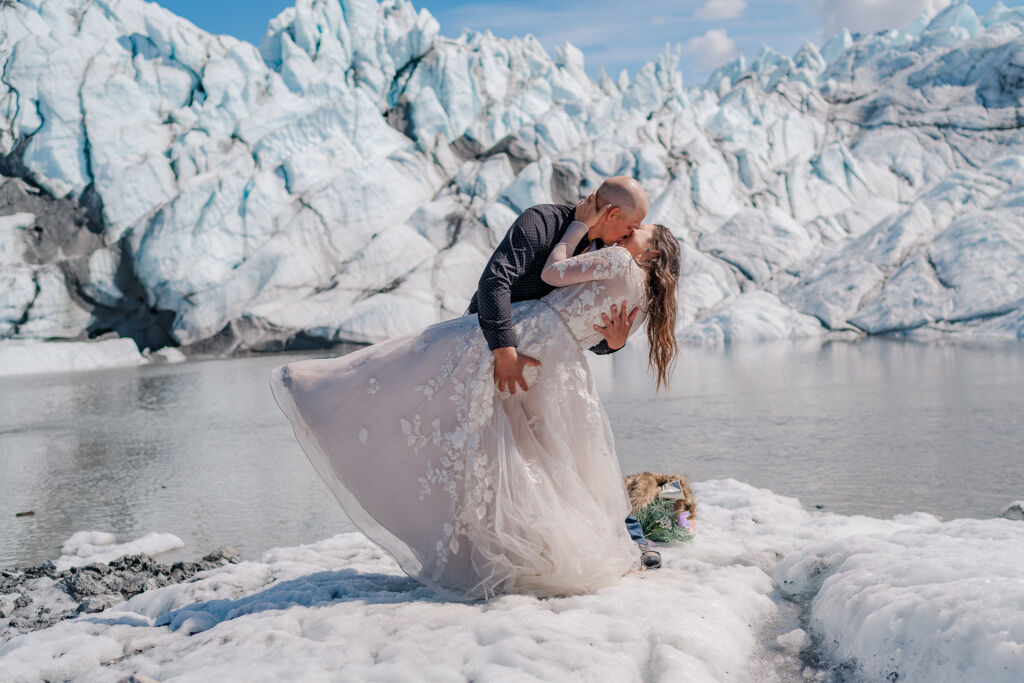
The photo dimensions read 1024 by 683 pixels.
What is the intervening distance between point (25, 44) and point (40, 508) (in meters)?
27.2

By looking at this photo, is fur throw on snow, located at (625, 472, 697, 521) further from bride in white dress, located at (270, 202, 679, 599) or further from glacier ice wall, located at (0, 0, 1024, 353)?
glacier ice wall, located at (0, 0, 1024, 353)

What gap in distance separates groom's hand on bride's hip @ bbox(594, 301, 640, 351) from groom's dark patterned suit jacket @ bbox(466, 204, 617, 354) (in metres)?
0.25

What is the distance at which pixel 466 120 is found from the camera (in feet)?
99.8

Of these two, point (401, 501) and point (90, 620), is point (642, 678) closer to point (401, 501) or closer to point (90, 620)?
point (401, 501)

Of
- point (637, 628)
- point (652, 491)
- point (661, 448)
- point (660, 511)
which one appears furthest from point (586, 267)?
point (661, 448)

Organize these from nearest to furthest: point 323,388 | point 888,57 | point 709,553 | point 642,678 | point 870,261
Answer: point 642,678
point 323,388
point 709,553
point 870,261
point 888,57

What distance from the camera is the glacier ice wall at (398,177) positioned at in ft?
71.5

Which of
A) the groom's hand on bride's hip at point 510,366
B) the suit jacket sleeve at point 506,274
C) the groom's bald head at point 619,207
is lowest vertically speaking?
the groom's hand on bride's hip at point 510,366

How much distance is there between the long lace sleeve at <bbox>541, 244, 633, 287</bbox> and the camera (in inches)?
107

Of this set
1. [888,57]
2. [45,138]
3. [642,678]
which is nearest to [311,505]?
[642,678]

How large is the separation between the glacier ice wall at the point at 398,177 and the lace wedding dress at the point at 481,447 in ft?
56.8

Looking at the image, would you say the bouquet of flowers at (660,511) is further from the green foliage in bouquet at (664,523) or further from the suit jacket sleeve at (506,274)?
the suit jacket sleeve at (506,274)

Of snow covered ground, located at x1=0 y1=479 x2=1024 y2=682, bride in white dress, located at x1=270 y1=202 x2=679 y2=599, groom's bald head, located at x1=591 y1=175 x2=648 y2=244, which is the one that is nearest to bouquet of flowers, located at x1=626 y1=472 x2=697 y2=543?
snow covered ground, located at x1=0 y1=479 x2=1024 y2=682

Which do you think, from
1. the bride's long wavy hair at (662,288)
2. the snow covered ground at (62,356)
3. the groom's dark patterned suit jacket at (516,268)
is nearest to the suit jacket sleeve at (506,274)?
the groom's dark patterned suit jacket at (516,268)
